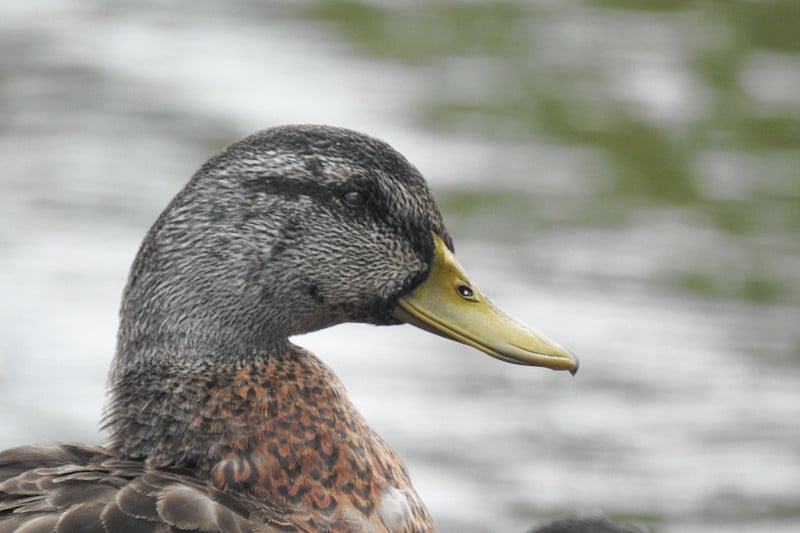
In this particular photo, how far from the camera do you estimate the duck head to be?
3350mm

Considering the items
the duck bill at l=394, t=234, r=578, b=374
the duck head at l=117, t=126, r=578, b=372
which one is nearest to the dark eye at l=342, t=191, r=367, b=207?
the duck head at l=117, t=126, r=578, b=372

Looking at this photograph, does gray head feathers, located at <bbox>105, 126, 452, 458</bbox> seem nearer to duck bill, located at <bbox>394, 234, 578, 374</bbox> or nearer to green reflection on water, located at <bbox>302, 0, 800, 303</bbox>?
duck bill, located at <bbox>394, 234, 578, 374</bbox>

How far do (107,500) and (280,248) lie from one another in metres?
0.64

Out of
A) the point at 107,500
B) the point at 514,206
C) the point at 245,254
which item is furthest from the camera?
the point at 514,206

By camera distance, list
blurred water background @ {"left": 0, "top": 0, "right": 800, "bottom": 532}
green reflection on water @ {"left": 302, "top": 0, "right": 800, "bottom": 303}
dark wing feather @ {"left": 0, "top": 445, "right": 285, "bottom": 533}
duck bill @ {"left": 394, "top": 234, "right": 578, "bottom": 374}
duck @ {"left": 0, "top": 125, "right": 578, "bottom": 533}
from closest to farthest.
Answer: dark wing feather @ {"left": 0, "top": 445, "right": 285, "bottom": 533} → duck @ {"left": 0, "top": 125, "right": 578, "bottom": 533} → duck bill @ {"left": 394, "top": 234, "right": 578, "bottom": 374} → blurred water background @ {"left": 0, "top": 0, "right": 800, "bottom": 532} → green reflection on water @ {"left": 302, "top": 0, "right": 800, "bottom": 303}

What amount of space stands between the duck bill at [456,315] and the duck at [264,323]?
3 cm

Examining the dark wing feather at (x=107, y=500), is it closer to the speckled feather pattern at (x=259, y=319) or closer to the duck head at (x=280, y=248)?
the speckled feather pattern at (x=259, y=319)

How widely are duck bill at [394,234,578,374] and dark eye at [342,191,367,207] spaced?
0.19 m

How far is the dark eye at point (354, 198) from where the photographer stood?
11.2ft

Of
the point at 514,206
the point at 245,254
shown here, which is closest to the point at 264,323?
the point at 245,254

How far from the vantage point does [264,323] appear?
3.43m

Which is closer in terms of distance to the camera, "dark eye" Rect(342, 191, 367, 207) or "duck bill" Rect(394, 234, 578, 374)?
"dark eye" Rect(342, 191, 367, 207)

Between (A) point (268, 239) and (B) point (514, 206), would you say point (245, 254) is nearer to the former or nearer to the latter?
(A) point (268, 239)

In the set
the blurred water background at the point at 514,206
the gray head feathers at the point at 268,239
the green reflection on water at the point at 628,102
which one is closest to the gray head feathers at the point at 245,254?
the gray head feathers at the point at 268,239
